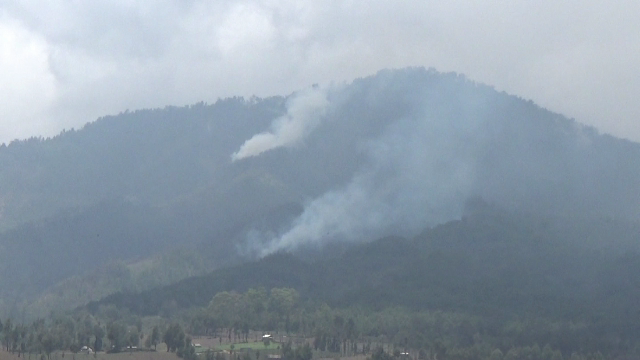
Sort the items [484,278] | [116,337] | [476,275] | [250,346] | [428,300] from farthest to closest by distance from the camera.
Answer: [476,275]
[484,278]
[428,300]
[250,346]
[116,337]

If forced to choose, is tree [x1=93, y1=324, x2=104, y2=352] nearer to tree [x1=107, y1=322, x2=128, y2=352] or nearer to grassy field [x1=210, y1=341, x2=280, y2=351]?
tree [x1=107, y1=322, x2=128, y2=352]

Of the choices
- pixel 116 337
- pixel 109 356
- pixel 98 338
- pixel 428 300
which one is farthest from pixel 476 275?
pixel 109 356

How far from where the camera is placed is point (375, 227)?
196m

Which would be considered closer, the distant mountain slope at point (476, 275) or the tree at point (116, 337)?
the tree at point (116, 337)

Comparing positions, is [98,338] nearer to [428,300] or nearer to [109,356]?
[109,356]

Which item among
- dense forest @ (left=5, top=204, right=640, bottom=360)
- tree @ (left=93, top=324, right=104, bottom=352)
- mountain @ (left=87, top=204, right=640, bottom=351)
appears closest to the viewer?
tree @ (left=93, top=324, right=104, bottom=352)

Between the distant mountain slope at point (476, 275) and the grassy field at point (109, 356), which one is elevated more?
the distant mountain slope at point (476, 275)

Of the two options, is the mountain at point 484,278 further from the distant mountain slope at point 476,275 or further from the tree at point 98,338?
the tree at point 98,338

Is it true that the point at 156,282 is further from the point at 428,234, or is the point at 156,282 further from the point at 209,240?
the point at 428,234

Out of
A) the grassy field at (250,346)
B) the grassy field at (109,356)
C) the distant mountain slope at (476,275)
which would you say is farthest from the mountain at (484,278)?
→ the grassy field at (109,356)

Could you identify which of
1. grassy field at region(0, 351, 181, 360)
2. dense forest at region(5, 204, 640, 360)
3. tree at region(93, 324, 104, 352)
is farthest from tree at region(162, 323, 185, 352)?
tree at region(93, 324, 104, 352)

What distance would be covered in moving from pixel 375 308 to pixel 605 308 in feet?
87.1

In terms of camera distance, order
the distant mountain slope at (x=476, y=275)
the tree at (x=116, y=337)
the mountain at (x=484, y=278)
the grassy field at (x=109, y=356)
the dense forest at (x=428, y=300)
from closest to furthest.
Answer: the grassy field at (x=109, y=356) < the tree at (x=116, y=337) < the dense forest at (x=428, y=300) < the mountain at (x=484, y=278) < the distant mountain slope at (x=476, y=275)

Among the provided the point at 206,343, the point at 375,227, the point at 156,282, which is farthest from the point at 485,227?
the point at 206,343
